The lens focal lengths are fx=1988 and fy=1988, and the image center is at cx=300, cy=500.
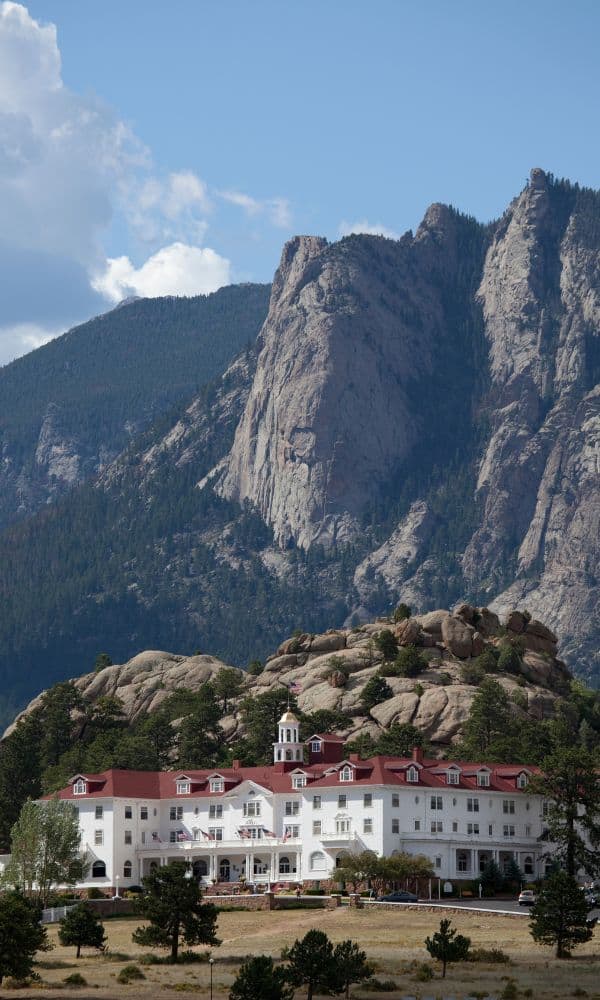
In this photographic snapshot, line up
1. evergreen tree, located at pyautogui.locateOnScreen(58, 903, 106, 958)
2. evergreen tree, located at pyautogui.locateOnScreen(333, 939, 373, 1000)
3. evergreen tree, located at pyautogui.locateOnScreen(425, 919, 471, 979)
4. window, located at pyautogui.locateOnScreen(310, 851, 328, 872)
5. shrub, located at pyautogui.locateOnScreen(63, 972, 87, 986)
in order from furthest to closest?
window, located at pyautogui.locateOnScreen(310, 851, 328, 872), evergreen tree, located at pyautogui.locateOnScreen(58, 903, 106, 958), evergreen tree, located at pyautogui.locateOnScreen(425, 919, 471, 979), shrub, located at pyautogui.locateOnScreen(63, 972, 87, 986), evergreen tree, located at pyautogui.locateOnScreen(333, 939, 373, 1000)

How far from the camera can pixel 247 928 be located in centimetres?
16362

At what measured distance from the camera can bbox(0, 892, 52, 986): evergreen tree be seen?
134 metres

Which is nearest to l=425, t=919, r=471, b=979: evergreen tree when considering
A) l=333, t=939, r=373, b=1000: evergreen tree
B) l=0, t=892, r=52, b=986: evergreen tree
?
l=333, t=939, r=373, b=1000: evergreen tree

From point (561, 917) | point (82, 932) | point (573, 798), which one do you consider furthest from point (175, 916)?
point (573, 798)

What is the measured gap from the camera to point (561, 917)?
145 metres

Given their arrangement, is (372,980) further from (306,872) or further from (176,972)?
(306,872)

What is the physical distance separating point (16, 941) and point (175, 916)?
665 inches

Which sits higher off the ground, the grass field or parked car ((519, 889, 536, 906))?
parked car ((519, 889, 536, 906))

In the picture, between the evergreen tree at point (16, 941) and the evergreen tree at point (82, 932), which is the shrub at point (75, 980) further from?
the evergreen tree at point (82, 932)

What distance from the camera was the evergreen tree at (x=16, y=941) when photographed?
134m

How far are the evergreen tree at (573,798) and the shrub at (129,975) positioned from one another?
5698 cm

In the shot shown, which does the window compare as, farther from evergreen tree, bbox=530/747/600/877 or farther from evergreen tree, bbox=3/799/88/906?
evergreen tree, bbox=3/799/88/906

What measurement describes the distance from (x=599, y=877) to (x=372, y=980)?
2537 inches

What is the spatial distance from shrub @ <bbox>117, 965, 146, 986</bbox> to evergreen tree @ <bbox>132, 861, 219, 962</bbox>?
23.3ft
